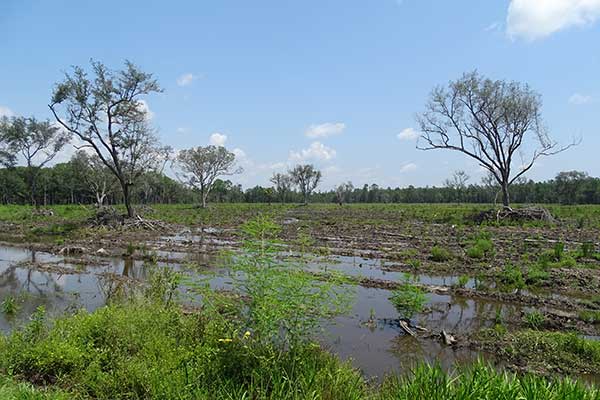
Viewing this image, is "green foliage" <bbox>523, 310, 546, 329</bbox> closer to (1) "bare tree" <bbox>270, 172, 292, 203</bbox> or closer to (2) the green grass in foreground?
(2) the green grass in foreground

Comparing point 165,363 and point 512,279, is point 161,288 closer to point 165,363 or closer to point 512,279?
point 165,363

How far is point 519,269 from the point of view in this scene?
11.7 m

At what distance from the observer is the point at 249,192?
338 feet

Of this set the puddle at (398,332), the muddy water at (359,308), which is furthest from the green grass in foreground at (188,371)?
the puddle at (398,332)

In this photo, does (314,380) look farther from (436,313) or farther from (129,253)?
(129,253)

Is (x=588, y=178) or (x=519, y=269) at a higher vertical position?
(x=588, y=178)

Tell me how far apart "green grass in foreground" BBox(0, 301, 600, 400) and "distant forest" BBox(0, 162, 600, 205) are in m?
44.9

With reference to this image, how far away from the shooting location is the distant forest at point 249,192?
6531cm

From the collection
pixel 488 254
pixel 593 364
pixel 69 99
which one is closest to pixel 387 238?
pixel 488 254

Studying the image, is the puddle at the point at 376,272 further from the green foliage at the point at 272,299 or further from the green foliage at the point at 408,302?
the green foliage at the point at 272,299

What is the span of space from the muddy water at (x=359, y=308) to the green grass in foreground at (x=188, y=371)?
1053 millimetres

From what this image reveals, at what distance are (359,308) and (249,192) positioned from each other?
95.4m

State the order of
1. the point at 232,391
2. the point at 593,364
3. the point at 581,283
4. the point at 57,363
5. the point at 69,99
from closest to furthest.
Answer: the point at 232,391
the point at 57,363
the point at 593,364
the point at 581,283
the point at 69,99

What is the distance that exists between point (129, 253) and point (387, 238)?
12637 mm
